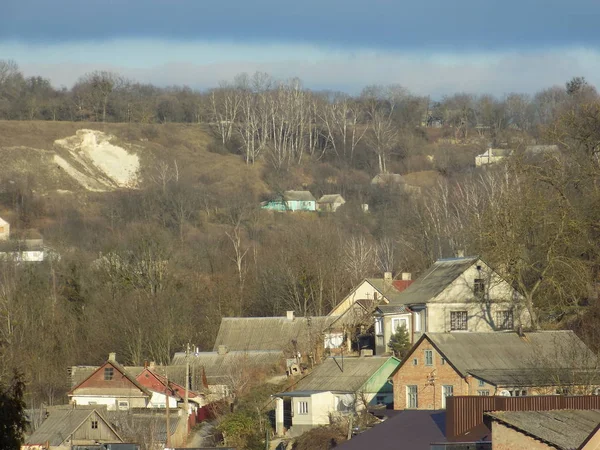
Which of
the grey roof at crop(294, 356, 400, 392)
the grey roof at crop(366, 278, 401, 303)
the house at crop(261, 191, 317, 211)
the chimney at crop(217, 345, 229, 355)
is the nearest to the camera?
the grey roof at crop(294, 356, 400, 392)

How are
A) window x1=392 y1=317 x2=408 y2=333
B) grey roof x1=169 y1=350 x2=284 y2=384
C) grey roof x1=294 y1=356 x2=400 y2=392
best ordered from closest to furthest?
grey roof x1=294 y1=356 x2=400 y2=392 → window x1=392 y1=317 x2=408 y2=333 → grey roof x1=169 y1=350 x2=284 y2=384

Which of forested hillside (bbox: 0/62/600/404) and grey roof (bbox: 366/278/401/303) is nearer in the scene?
forested hillside (bbox: 0/62/600/404)

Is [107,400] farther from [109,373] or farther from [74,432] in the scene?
[74,432]

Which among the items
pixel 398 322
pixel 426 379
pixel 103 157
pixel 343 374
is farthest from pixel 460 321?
pixel 103 157

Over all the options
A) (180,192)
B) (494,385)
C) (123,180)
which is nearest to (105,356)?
(494,385)

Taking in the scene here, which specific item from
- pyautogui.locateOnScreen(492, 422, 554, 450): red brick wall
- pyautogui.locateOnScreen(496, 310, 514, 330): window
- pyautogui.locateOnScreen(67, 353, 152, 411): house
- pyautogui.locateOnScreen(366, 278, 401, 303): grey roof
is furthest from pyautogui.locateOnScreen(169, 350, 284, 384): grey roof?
pyautogui.locateOnScreen(492, 422, 554, 450): red brick wall

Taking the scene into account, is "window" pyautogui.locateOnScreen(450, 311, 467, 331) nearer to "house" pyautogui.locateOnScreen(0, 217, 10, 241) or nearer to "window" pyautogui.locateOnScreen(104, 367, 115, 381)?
"window" pyautogui.locateOnScreen(104, 367, 115, 381)

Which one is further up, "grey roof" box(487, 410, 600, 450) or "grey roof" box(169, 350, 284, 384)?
"grey roof" box(169, 350, 284, 384)

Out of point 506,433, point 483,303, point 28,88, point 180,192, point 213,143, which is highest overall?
point 28,88

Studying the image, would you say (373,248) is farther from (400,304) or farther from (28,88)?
(28,88)
